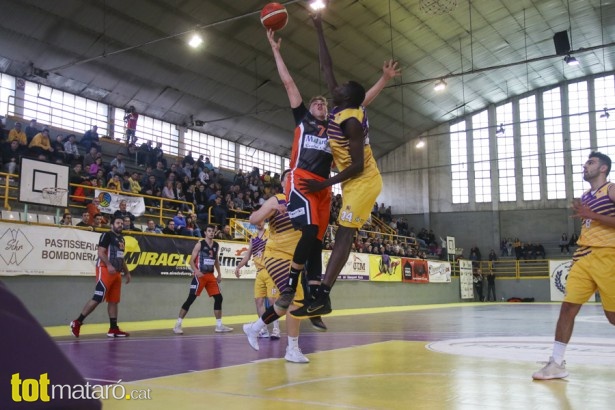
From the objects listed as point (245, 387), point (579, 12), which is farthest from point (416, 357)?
point (579, 12)

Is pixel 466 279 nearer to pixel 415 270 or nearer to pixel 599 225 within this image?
pixel 415 270

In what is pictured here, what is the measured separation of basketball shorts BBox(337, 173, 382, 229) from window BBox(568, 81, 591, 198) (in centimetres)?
3672

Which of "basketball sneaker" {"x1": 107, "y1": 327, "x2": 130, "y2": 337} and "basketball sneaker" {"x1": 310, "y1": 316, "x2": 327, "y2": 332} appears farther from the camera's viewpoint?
"basketball sneaker" {"x1": 107, "y1": 327, "x2": 130, "y2": 337}

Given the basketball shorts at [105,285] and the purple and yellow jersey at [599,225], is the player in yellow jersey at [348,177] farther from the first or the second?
the basketball shorts at [105,285]

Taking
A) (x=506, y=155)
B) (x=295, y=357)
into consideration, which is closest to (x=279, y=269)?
(x=295, y=357)

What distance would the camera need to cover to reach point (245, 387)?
14.2ft

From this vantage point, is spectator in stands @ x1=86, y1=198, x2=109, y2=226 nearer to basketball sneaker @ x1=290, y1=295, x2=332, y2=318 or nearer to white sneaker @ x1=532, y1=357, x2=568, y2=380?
basketball sneaker @ x1=290, y1=295, x2=332, y2=318

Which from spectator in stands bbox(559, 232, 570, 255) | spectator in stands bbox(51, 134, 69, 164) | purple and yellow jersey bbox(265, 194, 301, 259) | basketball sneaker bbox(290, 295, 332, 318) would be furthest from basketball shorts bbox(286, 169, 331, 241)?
spectator in stands bbox(559, 232, 570, 255)

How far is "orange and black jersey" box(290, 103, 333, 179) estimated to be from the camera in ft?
17.4

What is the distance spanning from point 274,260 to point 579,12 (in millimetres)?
29031

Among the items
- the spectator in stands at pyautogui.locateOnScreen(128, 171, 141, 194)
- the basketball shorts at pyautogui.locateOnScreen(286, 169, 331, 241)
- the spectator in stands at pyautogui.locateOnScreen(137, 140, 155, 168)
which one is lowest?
the basketball shorts at pyautogui.locateOnScreen(286, 169, 331, 241)

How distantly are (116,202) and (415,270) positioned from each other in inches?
659

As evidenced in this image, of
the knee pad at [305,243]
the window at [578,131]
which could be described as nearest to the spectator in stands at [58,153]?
the knee pad at [305,243]

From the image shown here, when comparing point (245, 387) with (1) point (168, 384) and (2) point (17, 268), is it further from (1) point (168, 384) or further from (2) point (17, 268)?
(2) point (17, 268)
